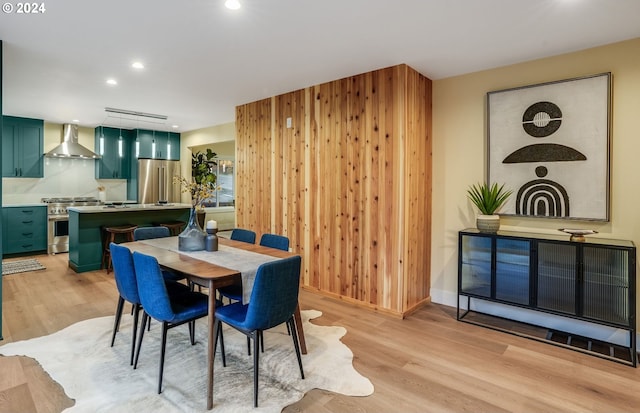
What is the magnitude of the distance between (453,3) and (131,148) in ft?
25.1

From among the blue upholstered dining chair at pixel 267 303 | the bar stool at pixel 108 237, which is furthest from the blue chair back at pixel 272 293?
the bar stool at pixel 108 237

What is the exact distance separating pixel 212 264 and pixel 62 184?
6.64 meters

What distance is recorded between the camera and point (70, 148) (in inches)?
272

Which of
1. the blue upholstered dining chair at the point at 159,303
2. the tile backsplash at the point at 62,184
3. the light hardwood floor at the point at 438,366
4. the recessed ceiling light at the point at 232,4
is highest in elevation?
the recessed ceiling light at the point at 232,4

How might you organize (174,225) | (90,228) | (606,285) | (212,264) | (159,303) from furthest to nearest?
(174,225), (90,228), (606,285), (212,264), (159,303)

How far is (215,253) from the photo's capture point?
2.89 m

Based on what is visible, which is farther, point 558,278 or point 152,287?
point 558,278

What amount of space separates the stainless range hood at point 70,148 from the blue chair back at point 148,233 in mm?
4622

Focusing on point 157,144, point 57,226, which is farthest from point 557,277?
point 157,144

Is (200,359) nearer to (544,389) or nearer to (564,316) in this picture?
(544,389)

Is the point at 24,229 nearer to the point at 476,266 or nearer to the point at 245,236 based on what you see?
the point at 245,236

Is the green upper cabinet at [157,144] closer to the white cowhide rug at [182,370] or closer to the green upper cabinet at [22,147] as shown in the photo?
the green upper cabinet at [22,147]

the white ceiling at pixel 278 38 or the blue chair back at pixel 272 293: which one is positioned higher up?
the white ceiling at pixel 278 38

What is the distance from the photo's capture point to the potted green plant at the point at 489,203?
3402 millimetres
